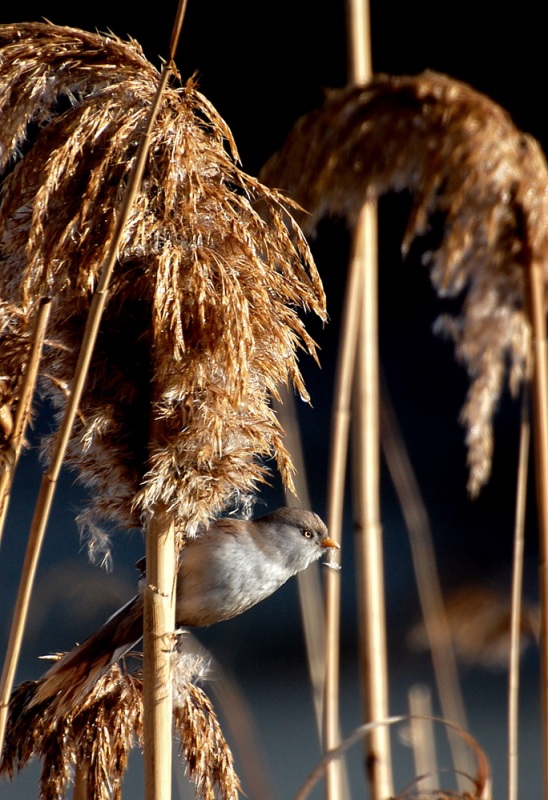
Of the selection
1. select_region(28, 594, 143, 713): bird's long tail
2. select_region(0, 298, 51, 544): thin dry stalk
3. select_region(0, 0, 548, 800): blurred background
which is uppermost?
select_region(0, 0, 548, 800): blurred background

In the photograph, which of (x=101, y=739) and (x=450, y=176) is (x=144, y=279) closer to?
(x=450, y=176)

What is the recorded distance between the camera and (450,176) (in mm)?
728

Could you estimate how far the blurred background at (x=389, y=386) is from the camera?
2.46 meters

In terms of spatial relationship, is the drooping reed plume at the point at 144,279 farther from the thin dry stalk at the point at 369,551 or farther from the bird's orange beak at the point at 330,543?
the bird's orange beak at the point at 330,543

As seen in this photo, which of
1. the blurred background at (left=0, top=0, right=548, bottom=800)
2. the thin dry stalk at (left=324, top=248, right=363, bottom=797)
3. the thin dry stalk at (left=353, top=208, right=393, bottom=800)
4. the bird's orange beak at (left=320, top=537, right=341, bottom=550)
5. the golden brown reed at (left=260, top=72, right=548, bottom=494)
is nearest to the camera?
the golden brown reed at (left=260, top=72, right=548, bottom=494)

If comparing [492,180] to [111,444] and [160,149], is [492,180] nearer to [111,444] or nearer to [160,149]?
[160,149]

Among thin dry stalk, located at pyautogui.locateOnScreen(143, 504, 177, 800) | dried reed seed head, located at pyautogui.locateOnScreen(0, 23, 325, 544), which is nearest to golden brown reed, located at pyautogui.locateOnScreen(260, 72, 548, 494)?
dried reed seed head, located at pyautogui.locateOnScreen(0, 23, 325, 544)

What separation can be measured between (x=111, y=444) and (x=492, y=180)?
503mm

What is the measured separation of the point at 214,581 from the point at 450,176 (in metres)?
0.77

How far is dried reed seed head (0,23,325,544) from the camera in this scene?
0.89 metres

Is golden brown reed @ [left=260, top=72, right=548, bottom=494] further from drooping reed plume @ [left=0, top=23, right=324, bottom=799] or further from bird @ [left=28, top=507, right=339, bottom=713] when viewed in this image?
bird @ [left=28, top=507, right=339, bottom=713]

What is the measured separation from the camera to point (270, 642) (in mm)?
2545

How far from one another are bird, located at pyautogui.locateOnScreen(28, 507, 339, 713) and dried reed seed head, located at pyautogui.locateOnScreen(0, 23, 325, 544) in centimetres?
20

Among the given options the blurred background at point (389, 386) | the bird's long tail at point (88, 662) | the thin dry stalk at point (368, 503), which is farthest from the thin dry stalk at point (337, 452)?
the blurred background at point (389, 386)
